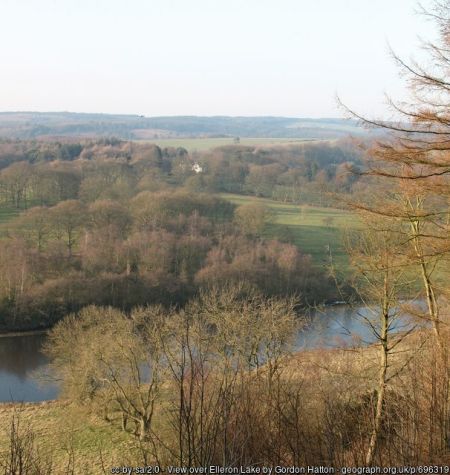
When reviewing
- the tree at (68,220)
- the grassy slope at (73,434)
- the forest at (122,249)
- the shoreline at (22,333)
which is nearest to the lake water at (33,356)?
the shoreline at (22,333)

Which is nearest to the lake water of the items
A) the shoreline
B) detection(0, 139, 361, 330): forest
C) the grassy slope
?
the shoreline

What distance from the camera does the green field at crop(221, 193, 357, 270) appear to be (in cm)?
4034

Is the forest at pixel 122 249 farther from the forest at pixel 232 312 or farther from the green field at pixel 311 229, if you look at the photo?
the green field at pixel 311 229

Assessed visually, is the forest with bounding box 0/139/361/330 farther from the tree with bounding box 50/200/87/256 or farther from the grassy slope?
the grassy slope

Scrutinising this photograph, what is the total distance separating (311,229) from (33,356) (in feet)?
93.2

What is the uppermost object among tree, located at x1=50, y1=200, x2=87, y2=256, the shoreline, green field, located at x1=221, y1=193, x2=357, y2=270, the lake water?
tree, located at x1=50, y1=200, x2=87, y2=256

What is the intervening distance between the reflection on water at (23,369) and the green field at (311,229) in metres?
19.4

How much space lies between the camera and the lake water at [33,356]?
2020cm

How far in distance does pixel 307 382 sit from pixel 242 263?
21670mm

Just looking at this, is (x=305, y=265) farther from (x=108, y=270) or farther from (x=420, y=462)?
(x=420, y=462)

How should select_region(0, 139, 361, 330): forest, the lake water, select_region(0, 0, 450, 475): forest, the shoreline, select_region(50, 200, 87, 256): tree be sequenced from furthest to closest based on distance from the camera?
select_region(50, 200, 87, 256): tree → select_region(0, 139, 361, 330): forest → the shoreline → the lake water → select_region(0, 0, 450, 475): forest

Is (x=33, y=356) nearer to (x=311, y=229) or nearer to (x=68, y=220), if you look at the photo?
(x=68, y=220)

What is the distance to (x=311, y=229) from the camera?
4653 centimetres

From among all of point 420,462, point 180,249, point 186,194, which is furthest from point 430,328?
point 186,194
